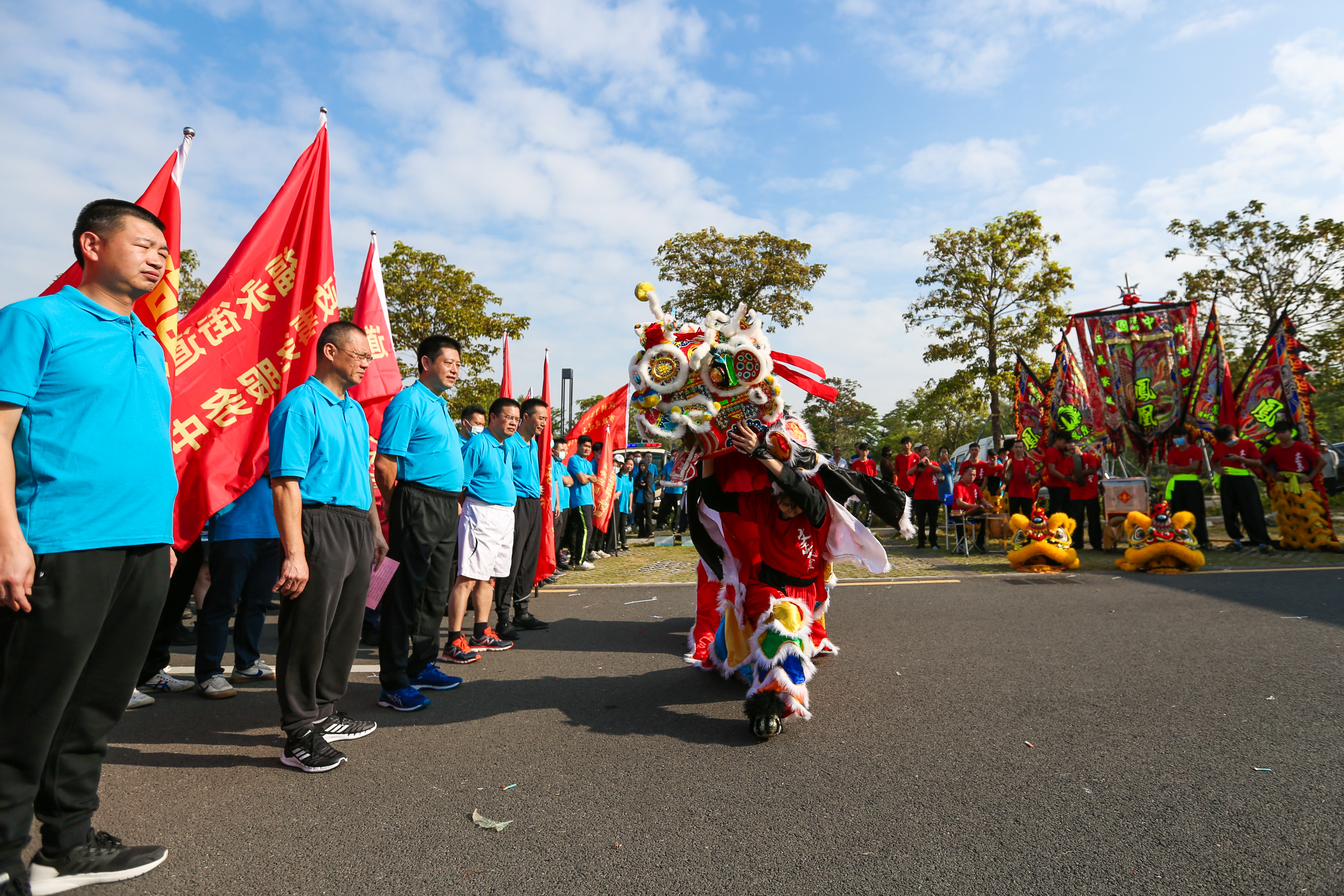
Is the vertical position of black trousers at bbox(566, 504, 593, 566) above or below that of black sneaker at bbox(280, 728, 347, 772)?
above

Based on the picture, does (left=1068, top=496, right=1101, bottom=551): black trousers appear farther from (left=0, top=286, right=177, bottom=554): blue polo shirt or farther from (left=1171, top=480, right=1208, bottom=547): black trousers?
(left=0, top=286, right=177, bottom=554): blue polo shirt

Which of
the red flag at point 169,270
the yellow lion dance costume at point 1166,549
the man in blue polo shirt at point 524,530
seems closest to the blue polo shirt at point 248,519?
the red flag at point 169,270

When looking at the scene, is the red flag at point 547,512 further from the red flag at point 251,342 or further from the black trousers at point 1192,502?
the black trousers at point 1192,502

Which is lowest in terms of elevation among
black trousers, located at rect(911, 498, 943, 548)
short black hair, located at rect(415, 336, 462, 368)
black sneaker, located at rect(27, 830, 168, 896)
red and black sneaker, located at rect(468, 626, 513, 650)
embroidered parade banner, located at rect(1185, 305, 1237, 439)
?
black sneaker, located at rect(27, 830, 168, 896)

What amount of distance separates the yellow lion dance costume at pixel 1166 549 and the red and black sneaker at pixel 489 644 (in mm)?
7622

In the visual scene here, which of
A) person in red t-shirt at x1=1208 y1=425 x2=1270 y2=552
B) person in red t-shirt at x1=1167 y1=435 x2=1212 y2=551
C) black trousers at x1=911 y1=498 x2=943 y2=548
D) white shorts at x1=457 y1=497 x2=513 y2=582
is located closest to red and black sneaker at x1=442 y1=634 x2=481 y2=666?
white shorts at x1=457 y1=497 x2=513 y2=582

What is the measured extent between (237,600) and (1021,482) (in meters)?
10.2

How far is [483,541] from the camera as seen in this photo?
4.71m

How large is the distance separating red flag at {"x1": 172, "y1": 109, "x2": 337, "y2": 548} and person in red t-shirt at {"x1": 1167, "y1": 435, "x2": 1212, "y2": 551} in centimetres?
1143

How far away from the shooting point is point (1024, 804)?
2.58m

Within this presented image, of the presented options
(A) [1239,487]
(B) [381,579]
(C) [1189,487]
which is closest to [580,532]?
(B) [381,579]

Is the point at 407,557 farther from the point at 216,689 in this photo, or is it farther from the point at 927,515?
the point at 927,515

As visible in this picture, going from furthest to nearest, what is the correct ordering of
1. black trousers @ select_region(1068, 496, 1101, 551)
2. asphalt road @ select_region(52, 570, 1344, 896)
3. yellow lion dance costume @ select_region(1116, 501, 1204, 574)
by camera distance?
black trousers @ select_region(1068, 496, 1101, 551)
yellow lion dance costume @ select_region(1116, 501, 1204, 574)
asphalt road @ select_region(52, 570, 1344, 896)

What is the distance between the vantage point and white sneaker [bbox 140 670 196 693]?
4191 millimetres
